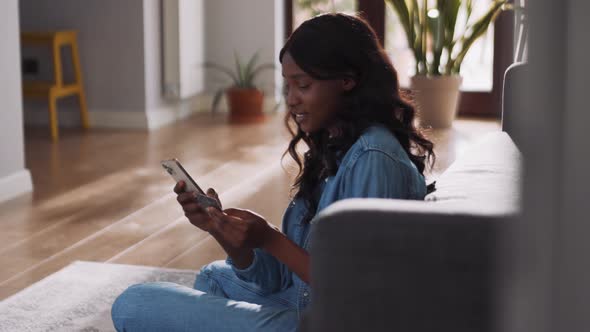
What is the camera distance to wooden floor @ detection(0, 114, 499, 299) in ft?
9.80

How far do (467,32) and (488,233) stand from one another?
18.1 feet

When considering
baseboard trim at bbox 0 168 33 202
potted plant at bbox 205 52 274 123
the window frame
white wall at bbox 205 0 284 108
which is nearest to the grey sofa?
baseboard trim at bbox 0 168 33 202

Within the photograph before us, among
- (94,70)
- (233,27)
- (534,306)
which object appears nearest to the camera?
(534,306)

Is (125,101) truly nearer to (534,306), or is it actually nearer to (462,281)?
(462,281)

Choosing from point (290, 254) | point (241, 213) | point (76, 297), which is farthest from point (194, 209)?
point (76, 297)

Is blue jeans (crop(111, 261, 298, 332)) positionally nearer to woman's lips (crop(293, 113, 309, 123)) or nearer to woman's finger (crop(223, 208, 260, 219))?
woman's finger (crop(223, 208, 260, 219))

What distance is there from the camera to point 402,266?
0.96 metres

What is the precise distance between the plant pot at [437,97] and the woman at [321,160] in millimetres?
→ 4336

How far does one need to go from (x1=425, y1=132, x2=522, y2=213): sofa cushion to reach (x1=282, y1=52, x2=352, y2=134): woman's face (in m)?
0.22

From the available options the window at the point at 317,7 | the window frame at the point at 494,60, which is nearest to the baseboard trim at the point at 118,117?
the window at the point at 317,7

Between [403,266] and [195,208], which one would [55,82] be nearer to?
[195,208]

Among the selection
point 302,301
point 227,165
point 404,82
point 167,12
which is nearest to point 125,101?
point 167,12

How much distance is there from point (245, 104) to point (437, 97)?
142cm

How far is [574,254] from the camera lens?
0.42 meters
